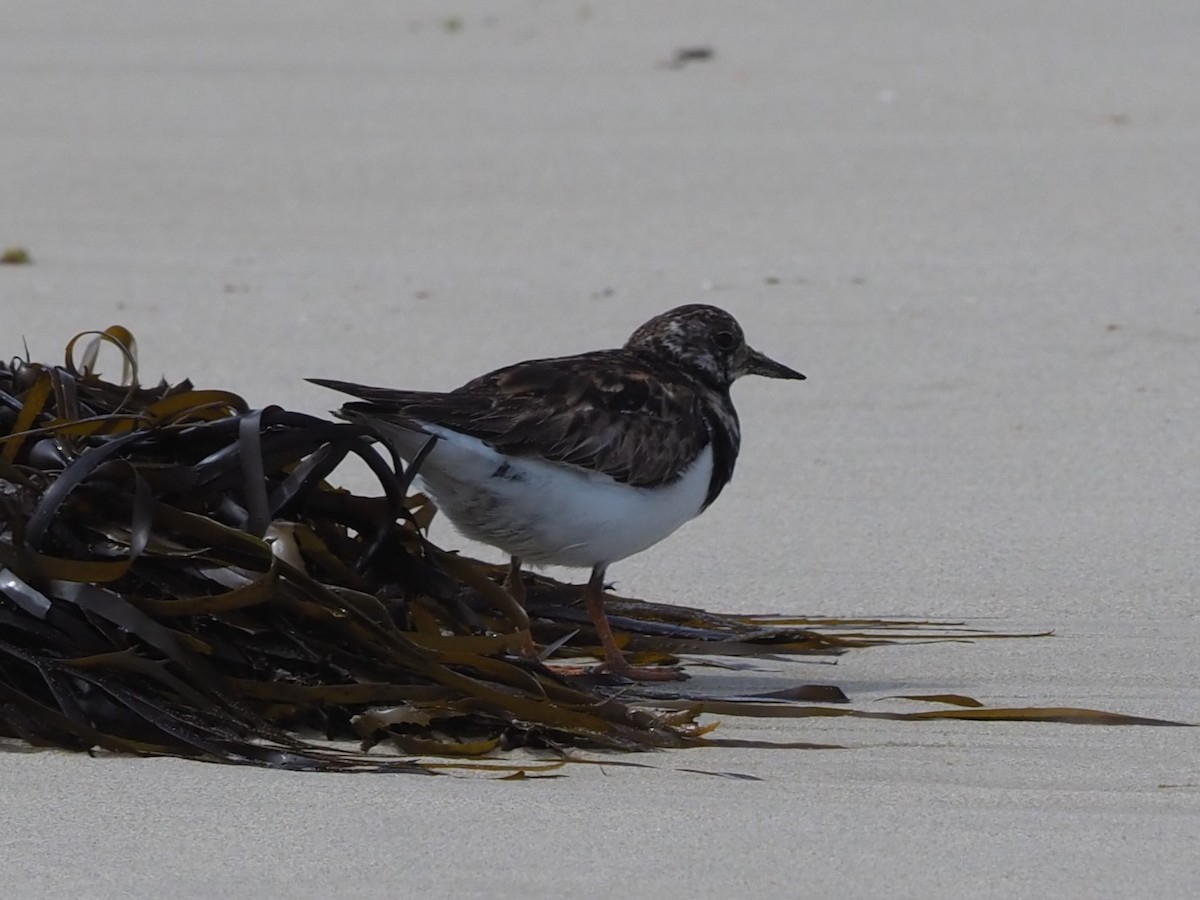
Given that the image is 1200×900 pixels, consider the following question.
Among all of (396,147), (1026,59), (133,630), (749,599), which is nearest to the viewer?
(133,630)

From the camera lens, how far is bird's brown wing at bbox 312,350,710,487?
352 cm

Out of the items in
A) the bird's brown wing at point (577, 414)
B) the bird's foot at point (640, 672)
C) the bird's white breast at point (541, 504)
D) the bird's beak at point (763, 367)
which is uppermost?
the bird's beak at point (763, 367)

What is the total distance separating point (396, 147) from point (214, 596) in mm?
5760

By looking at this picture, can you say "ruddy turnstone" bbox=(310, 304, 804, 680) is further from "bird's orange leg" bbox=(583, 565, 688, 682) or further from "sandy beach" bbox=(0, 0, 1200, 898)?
"sandy beach" bbox=(0, 0, 1200, 898)

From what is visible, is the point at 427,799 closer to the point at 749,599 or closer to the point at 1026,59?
the point at 749,599

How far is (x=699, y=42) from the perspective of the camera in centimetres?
1022

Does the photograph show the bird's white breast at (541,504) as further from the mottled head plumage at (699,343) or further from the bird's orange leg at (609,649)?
the mottled head plumage at (699,343)

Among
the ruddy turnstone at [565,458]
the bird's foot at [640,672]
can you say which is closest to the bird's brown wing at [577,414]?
Answer: the ruddy turnstone at [565,458]

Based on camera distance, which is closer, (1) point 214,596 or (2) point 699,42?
(1) point 214,596

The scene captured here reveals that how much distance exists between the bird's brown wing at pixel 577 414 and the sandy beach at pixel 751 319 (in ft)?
1.30

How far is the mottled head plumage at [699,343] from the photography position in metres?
4.14

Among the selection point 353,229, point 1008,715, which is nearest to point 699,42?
point 353,229

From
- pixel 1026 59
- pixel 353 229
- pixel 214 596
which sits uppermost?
pixel 1026 59

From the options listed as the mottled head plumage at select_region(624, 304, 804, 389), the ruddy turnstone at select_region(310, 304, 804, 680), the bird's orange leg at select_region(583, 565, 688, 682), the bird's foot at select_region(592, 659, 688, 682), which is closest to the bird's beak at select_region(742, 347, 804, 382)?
the mottled head plumage at select_region(624, 304, 804, 389)
